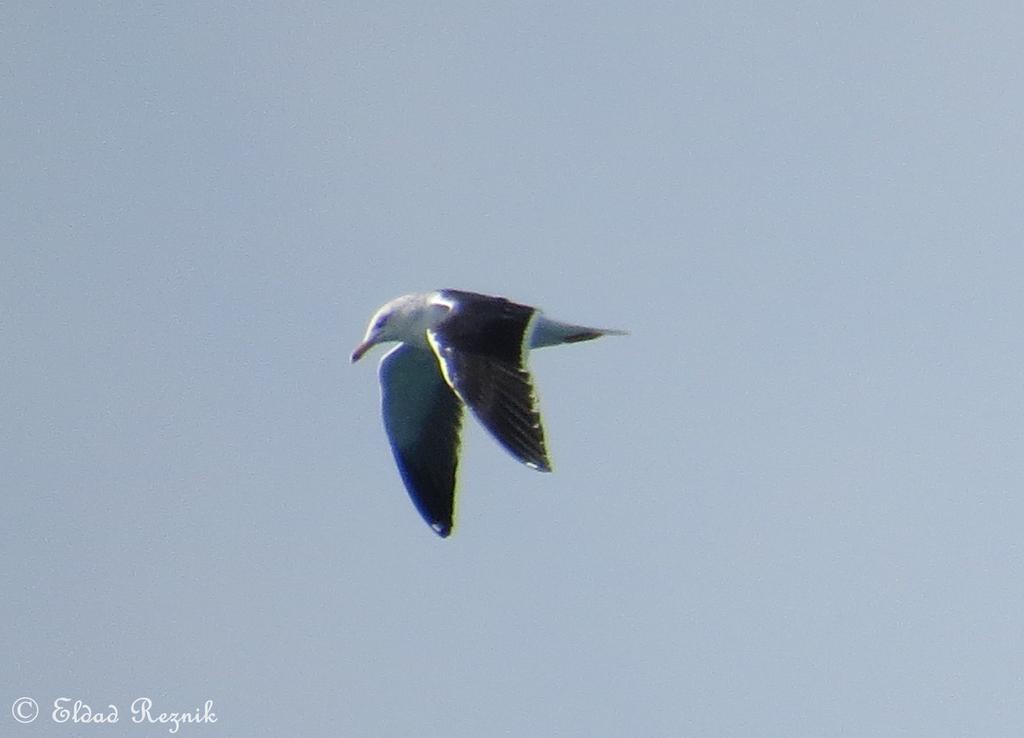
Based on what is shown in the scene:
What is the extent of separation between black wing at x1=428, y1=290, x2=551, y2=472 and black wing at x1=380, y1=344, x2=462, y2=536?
281 centimetres

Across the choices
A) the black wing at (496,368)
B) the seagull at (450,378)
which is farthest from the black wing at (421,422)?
the black wing at (496,368)

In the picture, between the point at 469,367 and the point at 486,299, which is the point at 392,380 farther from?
the point at 469,367

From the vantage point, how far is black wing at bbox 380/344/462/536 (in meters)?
20.4

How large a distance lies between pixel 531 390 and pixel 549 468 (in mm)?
952

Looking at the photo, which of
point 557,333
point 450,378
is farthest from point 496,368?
point 557,333

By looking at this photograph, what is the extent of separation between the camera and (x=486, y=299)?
17.9 m

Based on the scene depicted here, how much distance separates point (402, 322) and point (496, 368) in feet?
11.3

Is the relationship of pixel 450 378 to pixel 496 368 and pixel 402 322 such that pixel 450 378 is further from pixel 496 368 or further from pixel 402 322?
pixel 402 322

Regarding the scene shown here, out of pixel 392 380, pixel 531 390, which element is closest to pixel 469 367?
pixel 531 390

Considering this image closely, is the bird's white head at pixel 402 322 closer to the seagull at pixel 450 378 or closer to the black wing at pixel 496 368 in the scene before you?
the seagull at pixel 450 378

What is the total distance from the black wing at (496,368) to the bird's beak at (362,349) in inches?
79.3

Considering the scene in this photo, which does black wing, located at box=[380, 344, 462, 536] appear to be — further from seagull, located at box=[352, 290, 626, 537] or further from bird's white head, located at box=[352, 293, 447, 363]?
bird's white head, located at box=[352, 293, 447, 363]

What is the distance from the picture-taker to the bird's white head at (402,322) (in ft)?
62.8

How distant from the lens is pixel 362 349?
1989 cm
